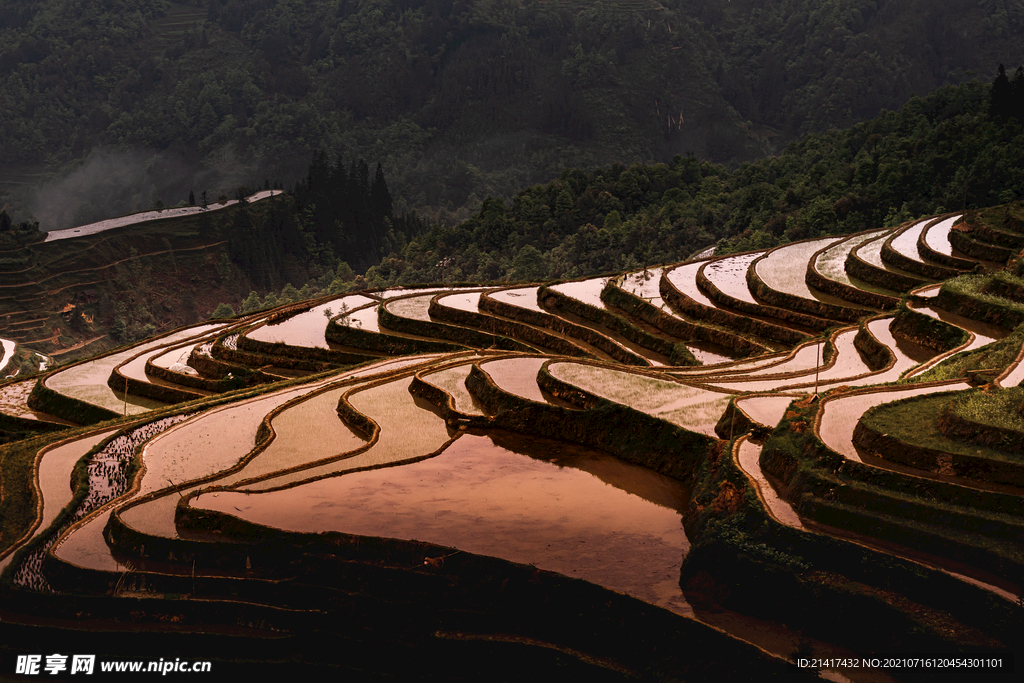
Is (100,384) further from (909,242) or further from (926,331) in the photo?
(909,242)

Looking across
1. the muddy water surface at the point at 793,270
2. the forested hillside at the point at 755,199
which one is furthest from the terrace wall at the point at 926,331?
the forested hillside at the point at 755,199

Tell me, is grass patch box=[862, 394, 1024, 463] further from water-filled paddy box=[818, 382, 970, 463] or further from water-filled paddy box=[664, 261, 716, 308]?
water-filled paddy box=[664, 261, 716, 308]

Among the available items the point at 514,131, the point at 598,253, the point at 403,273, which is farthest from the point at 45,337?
the point at 514,131

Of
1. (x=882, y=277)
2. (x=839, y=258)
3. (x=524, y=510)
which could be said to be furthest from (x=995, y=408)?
(x=839, y=258)

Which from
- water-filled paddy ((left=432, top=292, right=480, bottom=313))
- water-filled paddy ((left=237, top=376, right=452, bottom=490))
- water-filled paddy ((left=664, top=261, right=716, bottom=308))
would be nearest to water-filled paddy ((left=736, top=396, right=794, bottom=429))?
water-filled paddy ((left=237, top=376, right=452, bottom=490))

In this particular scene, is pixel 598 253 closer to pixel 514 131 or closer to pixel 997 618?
pixel 997 618

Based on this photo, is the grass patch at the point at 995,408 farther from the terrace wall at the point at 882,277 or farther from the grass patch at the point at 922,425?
the terrace wall at the point at 882,277
